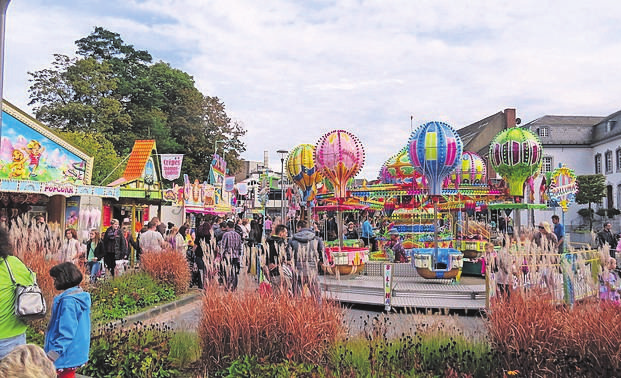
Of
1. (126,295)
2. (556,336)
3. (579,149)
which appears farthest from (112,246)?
(579,149)

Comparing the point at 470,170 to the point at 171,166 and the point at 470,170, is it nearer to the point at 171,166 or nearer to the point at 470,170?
the point at 470,170

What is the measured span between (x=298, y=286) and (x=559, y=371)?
104 inches

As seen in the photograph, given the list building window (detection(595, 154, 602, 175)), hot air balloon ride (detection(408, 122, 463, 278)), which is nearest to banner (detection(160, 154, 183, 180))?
hot air balloon ride (detection(408, 122, 463, 278))

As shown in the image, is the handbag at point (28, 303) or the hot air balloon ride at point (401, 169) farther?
the hot air balloon ride at point (401, 169)

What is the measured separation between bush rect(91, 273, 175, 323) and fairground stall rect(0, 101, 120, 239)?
669 centimetres

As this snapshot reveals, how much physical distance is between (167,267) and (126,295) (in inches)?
62.0

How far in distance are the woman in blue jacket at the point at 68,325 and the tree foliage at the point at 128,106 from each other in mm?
31558

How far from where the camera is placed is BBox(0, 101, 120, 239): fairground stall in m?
15.5

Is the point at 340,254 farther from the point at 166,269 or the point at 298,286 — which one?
the point at 298,286

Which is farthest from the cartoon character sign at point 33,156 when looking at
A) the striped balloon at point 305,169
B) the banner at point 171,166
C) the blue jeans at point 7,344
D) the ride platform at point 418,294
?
the blue jeans at point 7,344

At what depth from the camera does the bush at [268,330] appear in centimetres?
498

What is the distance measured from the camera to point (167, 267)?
33.9 ft

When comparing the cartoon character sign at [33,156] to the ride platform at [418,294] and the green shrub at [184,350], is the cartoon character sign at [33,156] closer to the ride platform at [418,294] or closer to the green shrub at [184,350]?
the ride platform at [418,294]

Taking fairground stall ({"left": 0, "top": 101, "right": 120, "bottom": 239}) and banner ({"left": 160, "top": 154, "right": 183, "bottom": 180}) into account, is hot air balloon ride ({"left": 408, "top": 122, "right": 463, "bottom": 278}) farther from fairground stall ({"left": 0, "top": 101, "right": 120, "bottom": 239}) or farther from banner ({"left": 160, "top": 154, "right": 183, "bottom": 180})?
banner ({"left": 160, "top": 154, "right": 183, "bottom": 180})
